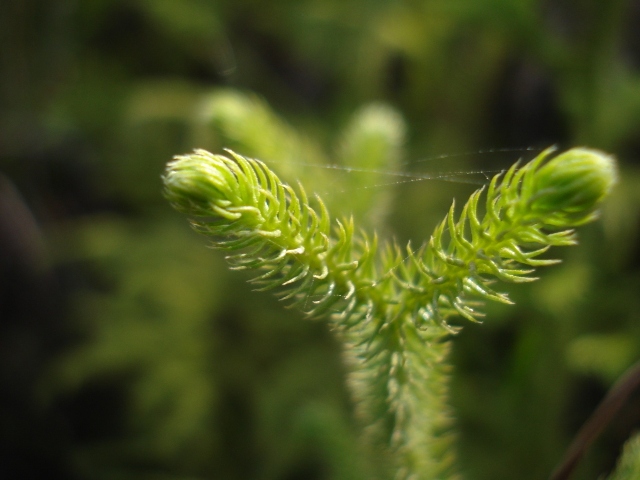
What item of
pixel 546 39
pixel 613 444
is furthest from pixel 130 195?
pixel 613 444

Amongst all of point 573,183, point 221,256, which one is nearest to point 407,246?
point 573,183

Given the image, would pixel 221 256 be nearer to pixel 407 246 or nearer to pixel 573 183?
pixel 407 246

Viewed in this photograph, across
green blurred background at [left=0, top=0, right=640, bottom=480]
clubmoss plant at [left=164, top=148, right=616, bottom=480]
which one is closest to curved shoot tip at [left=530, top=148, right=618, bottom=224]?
clubmoss plant at [left=164, top=148, right=616, bottom=480]

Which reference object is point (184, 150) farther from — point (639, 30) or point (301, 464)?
point (639, 30)

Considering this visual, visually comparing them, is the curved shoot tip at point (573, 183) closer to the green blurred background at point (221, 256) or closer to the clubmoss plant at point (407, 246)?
the clubmoss plant at point (407, 246)

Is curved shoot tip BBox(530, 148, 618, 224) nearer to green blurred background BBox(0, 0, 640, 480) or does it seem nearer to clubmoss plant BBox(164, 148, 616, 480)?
clubmoss plant BBox(164, 148, 616, 480)

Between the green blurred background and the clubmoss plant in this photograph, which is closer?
the clubmoss plant

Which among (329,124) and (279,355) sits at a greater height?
(329,124)

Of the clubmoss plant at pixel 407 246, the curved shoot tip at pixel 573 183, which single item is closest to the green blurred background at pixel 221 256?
the clubmoss plant at pixel 407 246

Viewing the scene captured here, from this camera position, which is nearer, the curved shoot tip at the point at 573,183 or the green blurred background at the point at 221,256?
the curved shoot tip at the point at 573,183
